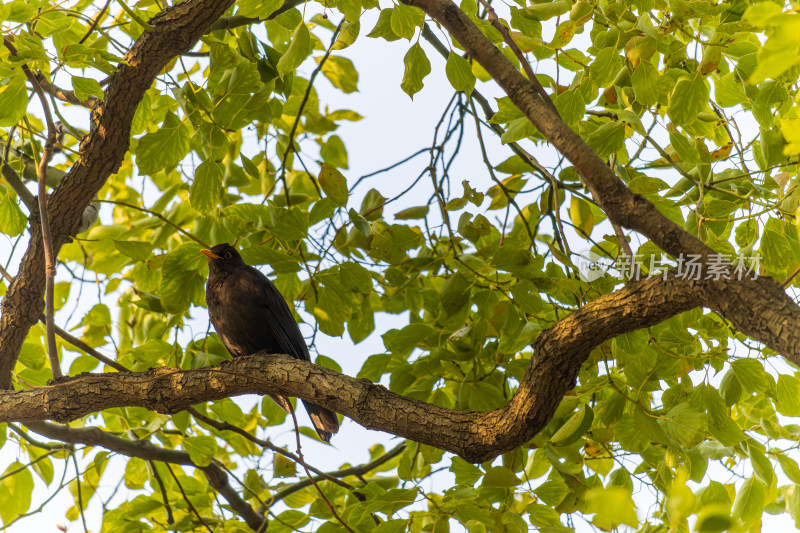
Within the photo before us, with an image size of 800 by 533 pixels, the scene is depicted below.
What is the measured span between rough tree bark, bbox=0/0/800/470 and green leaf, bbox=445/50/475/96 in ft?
0.49

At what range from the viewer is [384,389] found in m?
2.38

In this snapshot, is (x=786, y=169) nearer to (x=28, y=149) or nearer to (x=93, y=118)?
(x=93, y=118)

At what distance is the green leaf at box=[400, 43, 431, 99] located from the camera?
2572 mm

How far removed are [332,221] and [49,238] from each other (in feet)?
4.18

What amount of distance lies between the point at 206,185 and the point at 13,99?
0.81 metres

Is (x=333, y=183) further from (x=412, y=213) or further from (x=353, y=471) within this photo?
(x=353, y=471)

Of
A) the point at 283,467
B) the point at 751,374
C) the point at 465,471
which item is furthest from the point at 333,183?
the point at 751,374

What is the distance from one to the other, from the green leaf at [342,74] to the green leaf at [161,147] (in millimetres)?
1107

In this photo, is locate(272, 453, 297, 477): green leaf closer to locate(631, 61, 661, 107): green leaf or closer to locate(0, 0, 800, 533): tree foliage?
locate(0, 0, 800, 533): tree foliage

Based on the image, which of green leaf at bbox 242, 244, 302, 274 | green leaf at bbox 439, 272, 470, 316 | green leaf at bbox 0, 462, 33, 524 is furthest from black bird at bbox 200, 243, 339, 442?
green leaf at bbox 0, 462, 33, 524

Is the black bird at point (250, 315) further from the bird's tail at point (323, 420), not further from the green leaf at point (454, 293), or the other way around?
the green leaf at point (454, 293)

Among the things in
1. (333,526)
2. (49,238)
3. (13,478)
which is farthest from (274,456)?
(49,238)

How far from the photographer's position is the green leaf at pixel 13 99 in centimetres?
221

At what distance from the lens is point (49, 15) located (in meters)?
2.77
